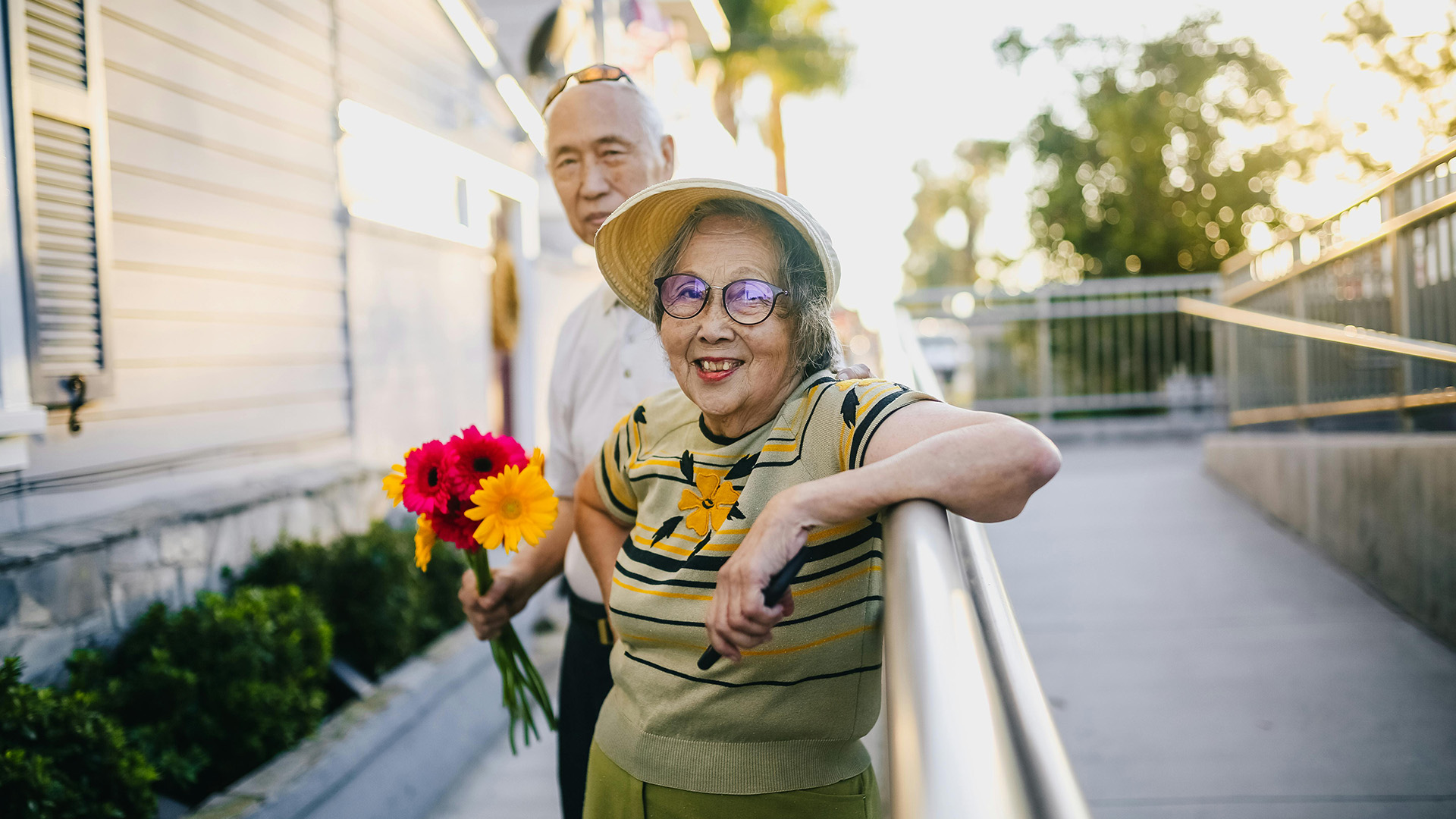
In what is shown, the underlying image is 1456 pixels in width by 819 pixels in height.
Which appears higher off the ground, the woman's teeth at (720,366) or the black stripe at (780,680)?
the woman's teeth at (720,366)

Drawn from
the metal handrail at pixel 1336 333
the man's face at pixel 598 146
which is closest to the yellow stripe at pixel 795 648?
the man's face at pixel 598 146

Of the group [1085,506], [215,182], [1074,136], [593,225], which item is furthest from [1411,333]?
[1074,136]

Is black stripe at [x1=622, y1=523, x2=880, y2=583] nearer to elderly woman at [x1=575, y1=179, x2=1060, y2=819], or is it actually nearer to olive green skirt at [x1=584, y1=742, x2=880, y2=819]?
elderly woman at [x1=575, y1=179, x2=1060, y2=819]

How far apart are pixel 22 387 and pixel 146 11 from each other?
158 centimetres

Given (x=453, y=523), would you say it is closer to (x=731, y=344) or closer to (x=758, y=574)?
(x=731, y=344)

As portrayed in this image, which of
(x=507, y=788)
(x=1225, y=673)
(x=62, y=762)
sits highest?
(x=62, y=762)

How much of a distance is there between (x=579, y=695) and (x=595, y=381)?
717mm

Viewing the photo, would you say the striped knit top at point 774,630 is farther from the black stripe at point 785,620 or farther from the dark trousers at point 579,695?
the dark trousers at point 579,695

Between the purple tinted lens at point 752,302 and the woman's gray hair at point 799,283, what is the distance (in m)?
0.03

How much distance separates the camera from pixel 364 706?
3.22 metres

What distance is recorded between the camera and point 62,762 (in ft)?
7.51

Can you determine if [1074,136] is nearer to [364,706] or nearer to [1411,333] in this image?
[1411,333]

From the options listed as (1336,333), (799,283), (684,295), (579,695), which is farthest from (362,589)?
(1336,333)

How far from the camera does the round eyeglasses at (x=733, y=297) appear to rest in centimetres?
143
